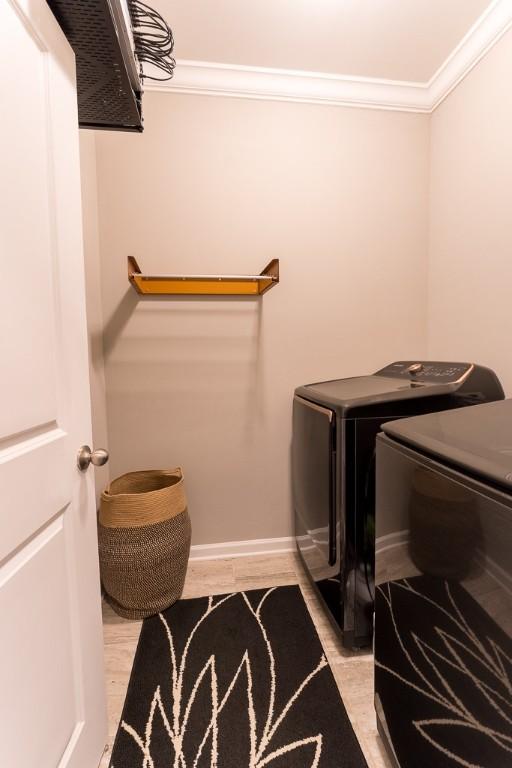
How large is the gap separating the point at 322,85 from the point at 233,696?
112 inches

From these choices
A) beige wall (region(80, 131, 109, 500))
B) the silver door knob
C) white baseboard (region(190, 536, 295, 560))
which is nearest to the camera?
the silver door knob

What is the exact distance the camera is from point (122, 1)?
34.5 inches

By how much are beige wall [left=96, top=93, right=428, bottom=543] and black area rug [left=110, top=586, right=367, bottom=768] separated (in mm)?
547

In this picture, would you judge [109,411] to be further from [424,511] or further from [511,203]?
[511,203]

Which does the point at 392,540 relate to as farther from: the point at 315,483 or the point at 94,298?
the point at 94,298

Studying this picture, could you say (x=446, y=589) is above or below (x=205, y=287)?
below

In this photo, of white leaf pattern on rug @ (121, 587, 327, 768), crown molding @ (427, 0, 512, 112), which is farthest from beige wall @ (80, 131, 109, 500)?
crown molding @ (427, 0, 512, 112)

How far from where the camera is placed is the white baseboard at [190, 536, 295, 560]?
209 centimetres

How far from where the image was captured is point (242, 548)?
6.97ft

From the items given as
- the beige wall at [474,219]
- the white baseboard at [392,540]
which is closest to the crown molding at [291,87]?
the beige wall at [474,219]

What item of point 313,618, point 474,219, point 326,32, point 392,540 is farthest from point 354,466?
point 326,32

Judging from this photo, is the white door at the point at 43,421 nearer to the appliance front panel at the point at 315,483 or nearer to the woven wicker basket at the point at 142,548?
the woven wicker basket at the point at 142,548

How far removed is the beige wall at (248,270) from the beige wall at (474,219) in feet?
0.38

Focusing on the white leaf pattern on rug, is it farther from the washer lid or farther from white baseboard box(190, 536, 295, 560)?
the washer lid
